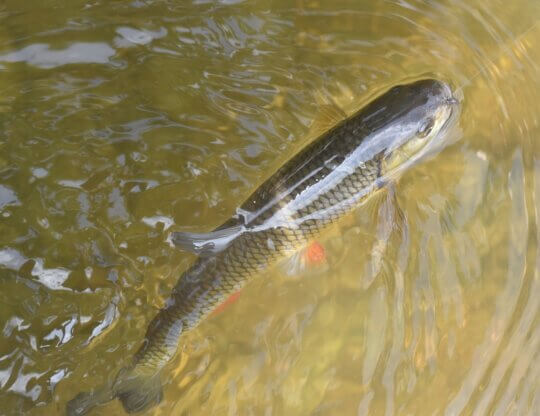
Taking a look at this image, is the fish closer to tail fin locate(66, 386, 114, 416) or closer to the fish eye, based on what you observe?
the fish eye

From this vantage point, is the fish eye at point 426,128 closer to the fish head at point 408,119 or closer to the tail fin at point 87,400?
the fish head at point 408,119

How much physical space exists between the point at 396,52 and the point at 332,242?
3.60ft

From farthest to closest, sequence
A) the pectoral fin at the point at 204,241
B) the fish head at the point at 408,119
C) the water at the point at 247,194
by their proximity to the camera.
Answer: the water at the point at 247,194
the fish head at the point at 408,119
the pectoral fin at the point at 204,241

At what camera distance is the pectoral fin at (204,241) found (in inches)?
88.9

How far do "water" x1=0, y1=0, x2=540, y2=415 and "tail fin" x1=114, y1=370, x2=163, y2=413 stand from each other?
5.3 inches

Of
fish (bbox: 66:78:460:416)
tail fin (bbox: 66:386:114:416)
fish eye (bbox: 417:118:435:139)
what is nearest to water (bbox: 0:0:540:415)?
tail fin (bbox: 66:386:114:416)

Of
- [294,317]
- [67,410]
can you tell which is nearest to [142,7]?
[294,317]

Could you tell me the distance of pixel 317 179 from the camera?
2312 millimetres

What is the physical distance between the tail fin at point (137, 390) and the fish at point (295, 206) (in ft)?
0.06

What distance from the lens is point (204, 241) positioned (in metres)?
2.29

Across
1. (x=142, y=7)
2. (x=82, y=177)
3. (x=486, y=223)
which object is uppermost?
(x=142, y=7)

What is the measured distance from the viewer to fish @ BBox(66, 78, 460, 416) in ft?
7.53

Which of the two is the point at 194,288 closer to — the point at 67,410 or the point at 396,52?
the point at 67,410

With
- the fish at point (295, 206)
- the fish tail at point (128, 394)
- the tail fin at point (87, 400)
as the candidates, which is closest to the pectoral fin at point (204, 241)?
the fish at point (295, 206)
